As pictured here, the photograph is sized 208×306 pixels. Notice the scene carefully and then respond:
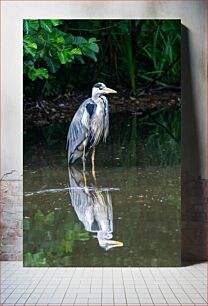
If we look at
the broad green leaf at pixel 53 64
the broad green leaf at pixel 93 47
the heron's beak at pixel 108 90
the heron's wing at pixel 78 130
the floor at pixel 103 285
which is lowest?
the floor at pixel 103 285

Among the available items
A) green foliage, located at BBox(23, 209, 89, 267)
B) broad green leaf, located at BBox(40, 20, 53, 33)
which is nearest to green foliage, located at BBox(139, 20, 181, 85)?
broad green leaf, located at BBox(40, 20, 53, 33)

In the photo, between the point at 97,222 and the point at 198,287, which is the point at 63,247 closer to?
the point at 97,222

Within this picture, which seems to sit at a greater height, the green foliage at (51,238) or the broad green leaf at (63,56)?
the broad green leaf at (63,56)

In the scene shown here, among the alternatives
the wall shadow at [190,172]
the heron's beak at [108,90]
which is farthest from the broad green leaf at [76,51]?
the wall shadow at [190,172]

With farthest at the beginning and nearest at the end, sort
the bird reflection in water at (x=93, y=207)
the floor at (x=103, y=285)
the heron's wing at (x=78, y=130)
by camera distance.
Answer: the heron's wing at (x=78, y=130)
the bird reflection in water at (x=93, y=207)
the floor at (x=103, y=285)

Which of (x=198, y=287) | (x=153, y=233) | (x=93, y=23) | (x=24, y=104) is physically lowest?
(x=198, y=287)

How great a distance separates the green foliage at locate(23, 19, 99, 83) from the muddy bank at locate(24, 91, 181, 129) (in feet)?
0.70

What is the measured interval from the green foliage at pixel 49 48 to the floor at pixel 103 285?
1465mm

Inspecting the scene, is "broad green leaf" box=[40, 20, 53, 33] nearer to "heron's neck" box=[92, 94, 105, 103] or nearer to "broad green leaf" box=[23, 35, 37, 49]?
"broad green leaf" box=[23, 35, 37, 49]

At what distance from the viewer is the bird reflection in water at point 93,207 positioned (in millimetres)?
4262

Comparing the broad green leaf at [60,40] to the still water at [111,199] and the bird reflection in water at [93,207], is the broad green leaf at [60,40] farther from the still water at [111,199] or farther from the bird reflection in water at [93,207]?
the bird reflection in water at [93,207]

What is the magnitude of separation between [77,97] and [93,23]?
0.57 m

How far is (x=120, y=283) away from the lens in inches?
155

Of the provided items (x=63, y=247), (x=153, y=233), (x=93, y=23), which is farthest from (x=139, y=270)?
(x=93, y=23)
